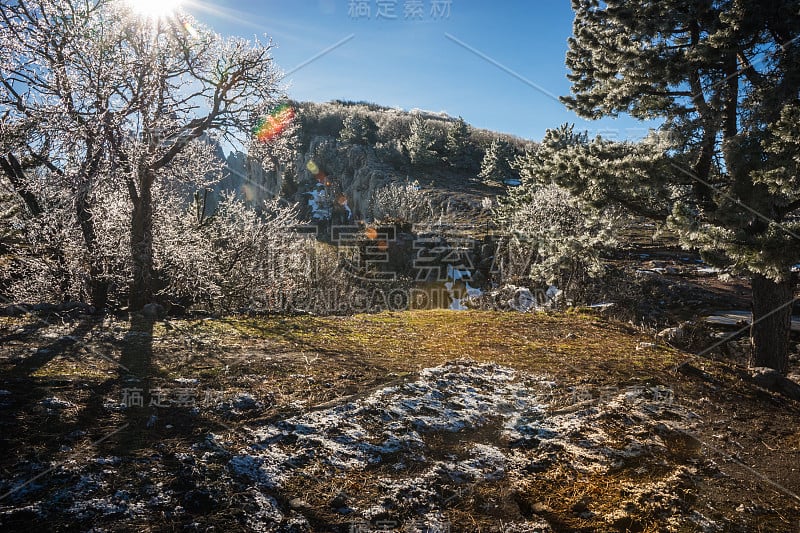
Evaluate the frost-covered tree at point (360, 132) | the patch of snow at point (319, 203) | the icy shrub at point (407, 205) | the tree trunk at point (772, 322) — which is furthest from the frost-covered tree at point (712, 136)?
the frost-covered tree at point (360, 132)

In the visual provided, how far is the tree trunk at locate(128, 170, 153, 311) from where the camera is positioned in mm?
6616

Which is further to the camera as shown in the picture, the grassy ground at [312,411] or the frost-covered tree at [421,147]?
the frost-covered tree at [421,147]

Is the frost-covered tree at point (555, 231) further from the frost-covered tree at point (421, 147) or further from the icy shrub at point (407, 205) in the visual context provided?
the frost-covered tree at point (421, 147)

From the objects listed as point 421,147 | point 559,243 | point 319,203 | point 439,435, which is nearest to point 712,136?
point 559,243

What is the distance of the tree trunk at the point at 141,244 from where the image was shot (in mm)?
6616

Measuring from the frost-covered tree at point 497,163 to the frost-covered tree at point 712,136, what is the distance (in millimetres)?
49185

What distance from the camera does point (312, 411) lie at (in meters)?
3.01

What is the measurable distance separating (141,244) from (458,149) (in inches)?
2421

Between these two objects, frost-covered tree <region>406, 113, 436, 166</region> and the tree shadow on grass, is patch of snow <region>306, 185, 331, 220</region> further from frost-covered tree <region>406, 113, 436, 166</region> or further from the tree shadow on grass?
the tree shadow on grass

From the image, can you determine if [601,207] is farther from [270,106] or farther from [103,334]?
[103,334]

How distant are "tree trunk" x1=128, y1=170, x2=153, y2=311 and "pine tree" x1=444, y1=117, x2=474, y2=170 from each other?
2374 inches

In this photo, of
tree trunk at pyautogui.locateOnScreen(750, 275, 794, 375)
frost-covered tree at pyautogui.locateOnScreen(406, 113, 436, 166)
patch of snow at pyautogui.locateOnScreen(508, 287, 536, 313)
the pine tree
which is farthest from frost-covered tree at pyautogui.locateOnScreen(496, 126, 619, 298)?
the pine tree

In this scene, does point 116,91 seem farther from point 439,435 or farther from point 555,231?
point 555,231

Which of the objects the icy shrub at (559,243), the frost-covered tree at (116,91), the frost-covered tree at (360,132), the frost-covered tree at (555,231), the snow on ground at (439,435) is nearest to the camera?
the snow on ground at (439,435)
